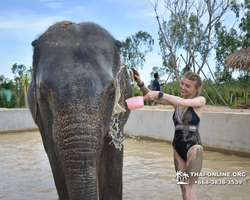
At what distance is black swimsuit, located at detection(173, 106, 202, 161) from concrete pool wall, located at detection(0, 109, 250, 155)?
13.9ft

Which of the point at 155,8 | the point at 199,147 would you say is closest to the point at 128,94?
the point at 199,147

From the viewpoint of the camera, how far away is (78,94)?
260 cm

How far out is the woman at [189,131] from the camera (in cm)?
337

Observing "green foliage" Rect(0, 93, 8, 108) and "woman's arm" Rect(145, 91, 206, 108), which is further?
"green foliage" Rect(0, 93, 8, 108)

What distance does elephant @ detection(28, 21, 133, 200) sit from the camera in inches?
98.3

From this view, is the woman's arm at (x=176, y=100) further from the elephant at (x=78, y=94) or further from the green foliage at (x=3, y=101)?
the green foliage at (x=3, y=101)

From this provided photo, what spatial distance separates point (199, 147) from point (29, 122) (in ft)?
39.8

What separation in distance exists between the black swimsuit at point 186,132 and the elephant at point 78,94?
0.67 metres

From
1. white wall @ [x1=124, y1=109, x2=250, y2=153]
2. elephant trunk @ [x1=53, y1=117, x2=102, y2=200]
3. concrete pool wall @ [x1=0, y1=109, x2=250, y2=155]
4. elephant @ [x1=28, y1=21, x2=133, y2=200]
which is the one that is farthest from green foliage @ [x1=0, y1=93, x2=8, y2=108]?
elephant trunk @ [x1=53, y1=117, x2=102, y2=200]

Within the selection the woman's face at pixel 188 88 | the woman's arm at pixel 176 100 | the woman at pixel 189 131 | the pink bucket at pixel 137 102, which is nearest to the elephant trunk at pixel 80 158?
the pink bucket at pixel 137 102

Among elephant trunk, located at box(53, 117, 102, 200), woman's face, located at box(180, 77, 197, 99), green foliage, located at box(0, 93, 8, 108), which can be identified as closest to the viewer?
elephant trunk, located at box(53, 117, 102, 200)

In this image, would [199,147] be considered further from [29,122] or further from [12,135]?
[29,122]

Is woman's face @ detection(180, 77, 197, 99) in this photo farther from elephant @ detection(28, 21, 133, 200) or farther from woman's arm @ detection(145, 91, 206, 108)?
elephant @ detection(28, 21, 133, 200)

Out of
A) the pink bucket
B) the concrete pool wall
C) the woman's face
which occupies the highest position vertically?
the woman's face
